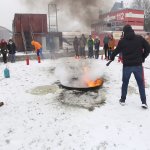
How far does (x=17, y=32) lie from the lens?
25.7 m

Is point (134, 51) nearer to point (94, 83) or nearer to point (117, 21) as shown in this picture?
point (94, 83)

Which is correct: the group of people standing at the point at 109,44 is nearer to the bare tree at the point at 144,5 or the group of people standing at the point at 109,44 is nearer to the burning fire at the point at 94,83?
the burning fire at the point at 94,83

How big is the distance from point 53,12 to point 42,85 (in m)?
20.0

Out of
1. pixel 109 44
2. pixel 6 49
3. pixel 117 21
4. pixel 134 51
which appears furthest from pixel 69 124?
pixel 117 21

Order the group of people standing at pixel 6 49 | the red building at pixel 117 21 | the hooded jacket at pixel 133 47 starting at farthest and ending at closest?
the red building at pixel 117 21, the group of people standing at pixel 6 49, the hooded jacket at pixel 133 47

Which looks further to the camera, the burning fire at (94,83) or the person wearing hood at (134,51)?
the burning fire at (94,83)

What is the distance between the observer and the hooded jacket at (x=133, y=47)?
19.8 feet

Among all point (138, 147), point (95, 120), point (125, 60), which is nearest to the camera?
point (138, 147)

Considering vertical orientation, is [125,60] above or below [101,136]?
above

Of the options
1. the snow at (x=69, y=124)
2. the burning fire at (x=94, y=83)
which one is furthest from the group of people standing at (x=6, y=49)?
the burning fire at (x=94, y=83)

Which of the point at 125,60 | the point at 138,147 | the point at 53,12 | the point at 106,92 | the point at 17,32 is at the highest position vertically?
→ the point at 53,12

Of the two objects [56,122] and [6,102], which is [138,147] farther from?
[6,102]

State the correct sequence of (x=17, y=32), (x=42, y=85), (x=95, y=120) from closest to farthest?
(x=95, y=120) → (x=42, y=85) → (x=17, y=32)

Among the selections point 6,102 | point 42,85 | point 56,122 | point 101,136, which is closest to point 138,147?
point 101,136
